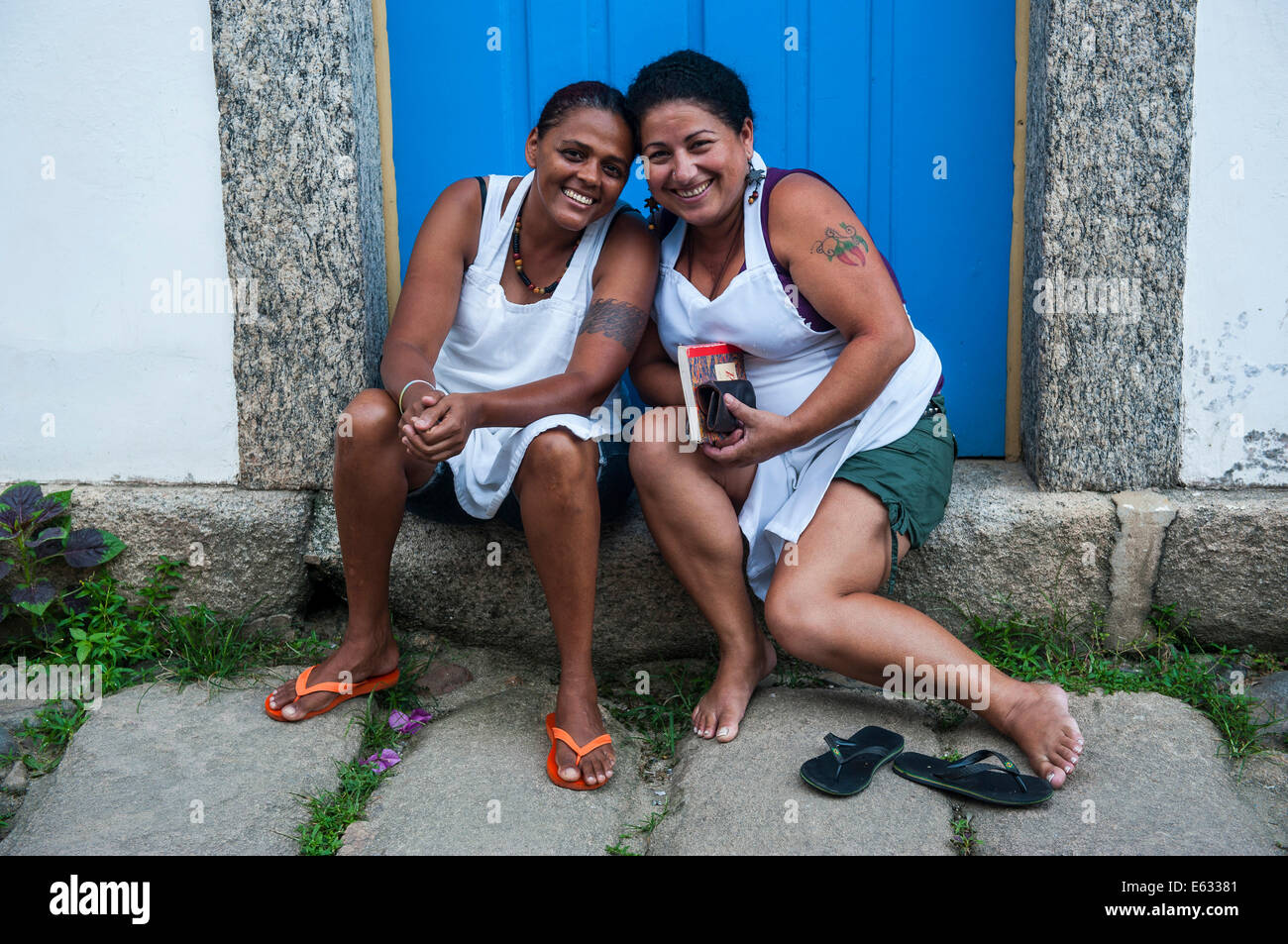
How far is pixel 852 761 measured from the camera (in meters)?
2.28

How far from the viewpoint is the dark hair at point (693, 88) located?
94.7 inches

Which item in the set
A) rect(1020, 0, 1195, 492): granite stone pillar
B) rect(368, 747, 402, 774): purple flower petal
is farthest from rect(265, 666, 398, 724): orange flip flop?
rect(1020, 0, 1195, 492): granite stone pillar

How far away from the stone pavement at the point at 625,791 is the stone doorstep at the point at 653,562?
0.33 metres

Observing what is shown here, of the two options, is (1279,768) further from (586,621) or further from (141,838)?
(141,838)

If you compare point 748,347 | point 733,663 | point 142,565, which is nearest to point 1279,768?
point 733,663

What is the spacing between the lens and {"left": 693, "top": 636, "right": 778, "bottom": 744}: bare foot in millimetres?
2490

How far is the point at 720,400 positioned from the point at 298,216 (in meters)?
1.27

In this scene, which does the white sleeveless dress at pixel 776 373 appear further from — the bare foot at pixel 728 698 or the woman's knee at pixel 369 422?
the woman's knee at pixel 369 422

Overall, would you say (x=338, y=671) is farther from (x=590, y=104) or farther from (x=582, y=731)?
(x=590, y=104)

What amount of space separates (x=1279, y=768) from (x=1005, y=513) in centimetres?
84

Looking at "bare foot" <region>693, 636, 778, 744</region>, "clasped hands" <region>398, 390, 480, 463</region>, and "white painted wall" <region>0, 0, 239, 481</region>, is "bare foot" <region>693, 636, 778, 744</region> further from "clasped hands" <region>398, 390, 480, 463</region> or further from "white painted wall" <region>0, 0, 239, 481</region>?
"white painted wall" <region>0, 0, 239, 481</region>

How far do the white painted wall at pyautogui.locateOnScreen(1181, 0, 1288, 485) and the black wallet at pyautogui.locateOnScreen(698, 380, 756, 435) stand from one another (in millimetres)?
1212

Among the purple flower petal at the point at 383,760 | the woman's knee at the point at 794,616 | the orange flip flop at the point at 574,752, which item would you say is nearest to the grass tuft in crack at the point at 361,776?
the purple flower petal at the point at 383,760

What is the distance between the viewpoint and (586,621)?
2455 millimetres
